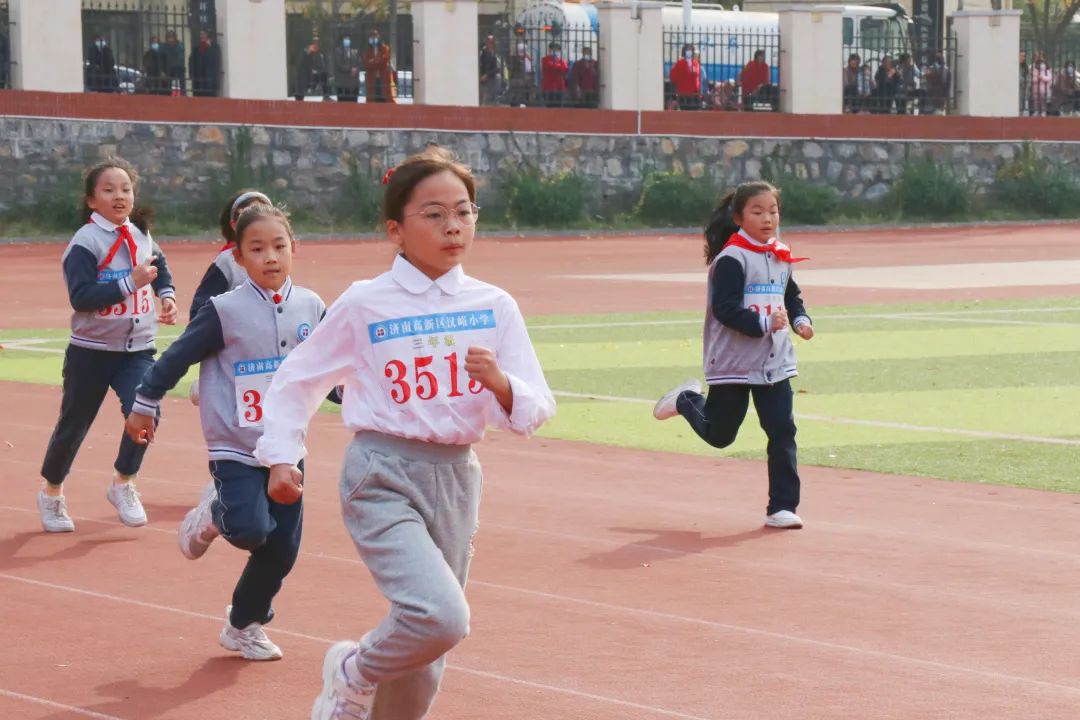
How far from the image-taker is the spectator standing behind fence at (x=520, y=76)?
37.2m

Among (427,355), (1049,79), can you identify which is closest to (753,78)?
(1049,79)

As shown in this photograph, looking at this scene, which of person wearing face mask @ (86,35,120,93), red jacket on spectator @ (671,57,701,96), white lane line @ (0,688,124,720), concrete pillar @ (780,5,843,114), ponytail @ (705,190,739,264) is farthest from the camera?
concrete pillar @ (780,5,843,114)

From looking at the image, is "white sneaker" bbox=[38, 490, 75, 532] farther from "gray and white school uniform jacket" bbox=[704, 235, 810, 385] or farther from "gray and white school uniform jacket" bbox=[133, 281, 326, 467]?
"gray and white school uniform jacket" bbox=[704, 235, 810, 385]

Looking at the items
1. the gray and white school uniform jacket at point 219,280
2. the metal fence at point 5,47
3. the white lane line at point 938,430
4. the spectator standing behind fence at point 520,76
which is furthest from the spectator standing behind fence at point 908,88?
the gray and white school uniform jacket at point 219,280

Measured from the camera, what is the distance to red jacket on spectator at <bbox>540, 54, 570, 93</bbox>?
37562 mm

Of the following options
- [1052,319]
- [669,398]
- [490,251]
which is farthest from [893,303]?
[669,398]

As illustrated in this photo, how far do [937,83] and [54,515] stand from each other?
34.7 metres

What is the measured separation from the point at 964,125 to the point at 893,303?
19579mm

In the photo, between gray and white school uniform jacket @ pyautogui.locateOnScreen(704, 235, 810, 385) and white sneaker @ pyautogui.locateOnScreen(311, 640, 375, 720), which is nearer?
white sneaker @ pyautogui.locateOnScreen(311, 640, 375, 720)

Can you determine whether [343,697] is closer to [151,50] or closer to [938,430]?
[938,430]

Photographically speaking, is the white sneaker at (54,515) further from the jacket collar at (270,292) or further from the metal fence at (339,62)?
the metal fence at (339,62)

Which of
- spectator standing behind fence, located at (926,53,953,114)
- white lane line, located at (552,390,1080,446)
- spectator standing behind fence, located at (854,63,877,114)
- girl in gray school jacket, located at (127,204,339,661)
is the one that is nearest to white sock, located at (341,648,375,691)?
girl in gray school jacket, located at (127,204,339,661)

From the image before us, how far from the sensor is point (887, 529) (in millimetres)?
9086

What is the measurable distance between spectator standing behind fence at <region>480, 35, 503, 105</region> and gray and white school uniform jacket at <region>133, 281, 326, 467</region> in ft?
100
